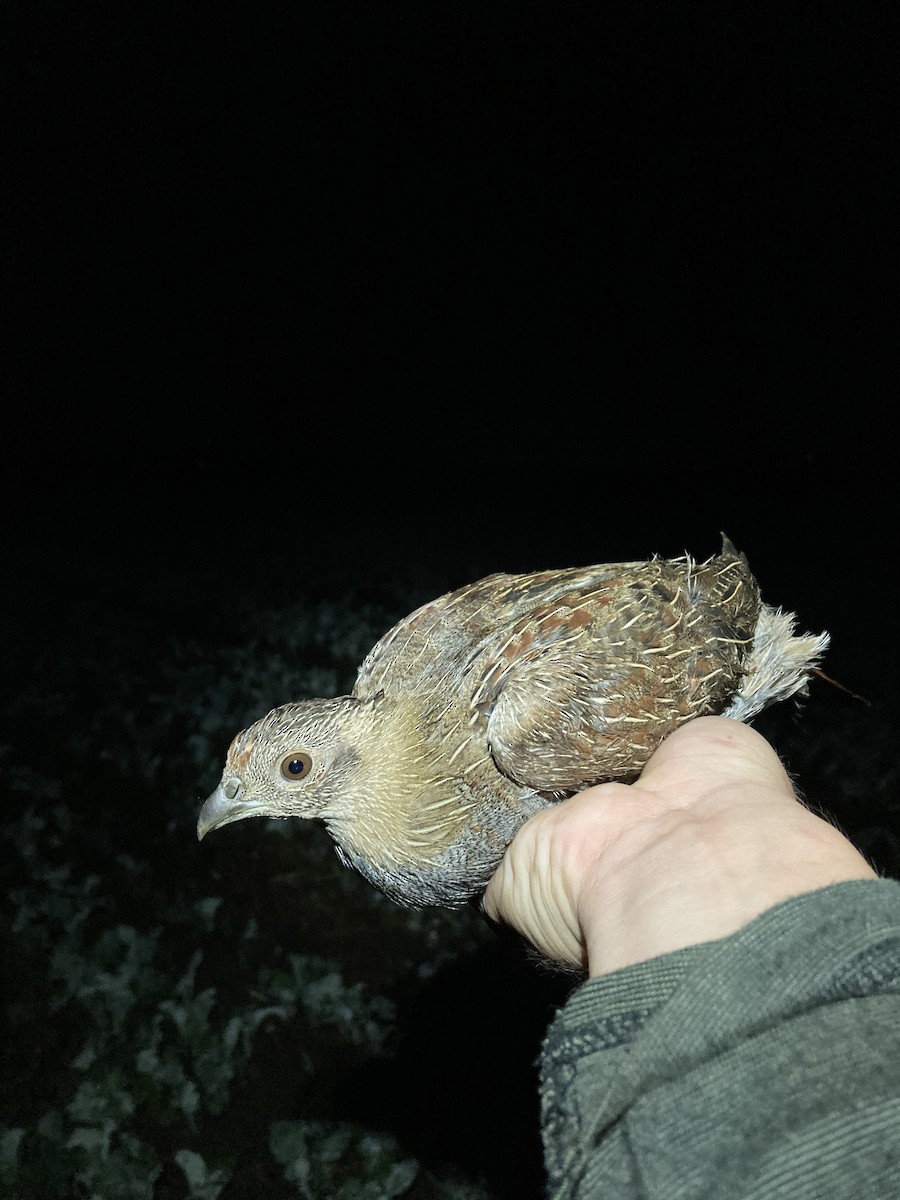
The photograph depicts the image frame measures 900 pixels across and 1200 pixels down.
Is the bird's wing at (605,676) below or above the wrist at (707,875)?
above

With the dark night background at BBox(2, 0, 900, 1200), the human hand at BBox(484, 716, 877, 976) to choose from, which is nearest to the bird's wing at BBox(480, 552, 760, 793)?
the human hand at BBox(484, 716, 877, 976)

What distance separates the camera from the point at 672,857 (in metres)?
1.49

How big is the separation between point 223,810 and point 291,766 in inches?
10.6

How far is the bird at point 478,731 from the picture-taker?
7.25ft

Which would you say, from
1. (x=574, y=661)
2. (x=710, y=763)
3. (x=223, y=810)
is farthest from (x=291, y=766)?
(x=710, y=763)

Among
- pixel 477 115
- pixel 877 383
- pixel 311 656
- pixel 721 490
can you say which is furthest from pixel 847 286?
pixel 311 656

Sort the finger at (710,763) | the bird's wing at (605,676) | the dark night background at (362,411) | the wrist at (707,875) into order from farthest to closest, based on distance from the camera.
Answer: the dark night background at (362,411) → the bird's wing at (605,676) → the finger at (710,763) → the wrist at (707,875)

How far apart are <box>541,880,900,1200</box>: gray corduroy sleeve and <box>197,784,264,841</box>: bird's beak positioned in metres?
1.35

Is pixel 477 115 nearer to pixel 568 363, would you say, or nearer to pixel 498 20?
pixel 498 20

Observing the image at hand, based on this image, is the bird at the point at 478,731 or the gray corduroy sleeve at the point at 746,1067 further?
the bird at the point at 478,731

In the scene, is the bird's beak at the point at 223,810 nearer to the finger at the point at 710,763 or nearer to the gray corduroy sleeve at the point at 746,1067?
the finger at the point at 710,763

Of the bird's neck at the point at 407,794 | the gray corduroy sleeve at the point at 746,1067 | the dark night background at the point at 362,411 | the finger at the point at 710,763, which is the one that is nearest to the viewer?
the gray corduroy sleeve at the point at 746,1067

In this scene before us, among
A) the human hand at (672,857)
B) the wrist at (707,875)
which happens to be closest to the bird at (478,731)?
the human hand at (672,857)

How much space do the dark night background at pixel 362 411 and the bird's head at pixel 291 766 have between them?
1.41 m
